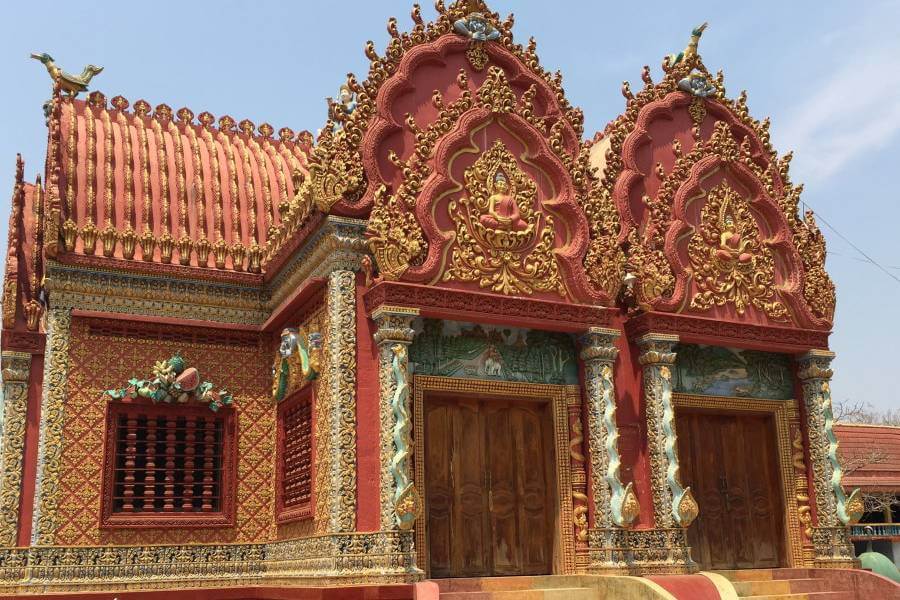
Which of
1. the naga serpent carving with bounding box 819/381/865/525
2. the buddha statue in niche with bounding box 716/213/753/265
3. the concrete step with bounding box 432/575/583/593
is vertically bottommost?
the concrete step with bounding box 432/575/583/593

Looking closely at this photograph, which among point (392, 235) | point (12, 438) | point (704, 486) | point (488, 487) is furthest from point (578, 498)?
point (12, 438)

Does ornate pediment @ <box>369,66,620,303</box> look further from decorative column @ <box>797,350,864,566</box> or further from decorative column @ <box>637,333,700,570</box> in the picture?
decorative column @ <box>797,350,864,566</box>

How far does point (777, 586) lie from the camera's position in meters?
12.7

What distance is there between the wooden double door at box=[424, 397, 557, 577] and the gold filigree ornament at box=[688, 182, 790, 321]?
321 centimetres

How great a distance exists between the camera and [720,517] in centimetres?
1378

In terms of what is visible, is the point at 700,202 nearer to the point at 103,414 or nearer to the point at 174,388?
the point at 174,388

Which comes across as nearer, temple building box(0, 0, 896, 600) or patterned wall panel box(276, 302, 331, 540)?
patterned wall panel box(276, 302, 331, 540)

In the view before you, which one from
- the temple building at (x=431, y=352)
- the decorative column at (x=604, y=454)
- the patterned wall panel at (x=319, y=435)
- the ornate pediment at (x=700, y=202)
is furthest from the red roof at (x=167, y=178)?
the ornate pediment at (x=700, y=202)

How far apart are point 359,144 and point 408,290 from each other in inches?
79.1

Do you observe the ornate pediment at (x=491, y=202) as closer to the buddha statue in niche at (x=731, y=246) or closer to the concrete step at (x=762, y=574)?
the buddha statue in niche at (x=731, y=246)

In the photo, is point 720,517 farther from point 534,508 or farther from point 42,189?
point 42,189

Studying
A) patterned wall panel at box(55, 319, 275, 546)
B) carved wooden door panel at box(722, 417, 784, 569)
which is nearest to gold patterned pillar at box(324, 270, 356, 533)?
patterned wall panel at box(55, 319, 275, 546)

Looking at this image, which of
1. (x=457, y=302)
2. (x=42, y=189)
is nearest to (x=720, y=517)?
(x=457, y=302)

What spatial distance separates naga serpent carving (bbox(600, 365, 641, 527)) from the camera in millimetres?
11953
